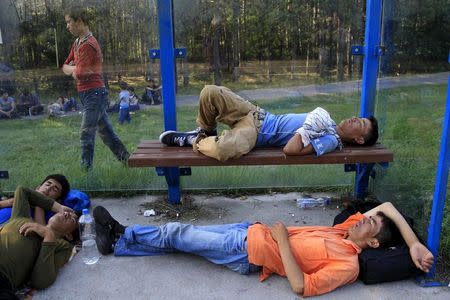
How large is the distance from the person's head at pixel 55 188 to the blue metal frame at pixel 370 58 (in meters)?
2.58

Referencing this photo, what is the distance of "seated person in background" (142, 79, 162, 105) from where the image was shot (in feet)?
13.2

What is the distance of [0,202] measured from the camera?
12.1ft

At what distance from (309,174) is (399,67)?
4.10ft

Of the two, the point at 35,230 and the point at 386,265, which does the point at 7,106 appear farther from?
the point at 386,265

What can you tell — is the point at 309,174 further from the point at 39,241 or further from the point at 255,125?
the point at 39,241

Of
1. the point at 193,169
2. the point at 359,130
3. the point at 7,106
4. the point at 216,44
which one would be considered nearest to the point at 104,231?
the point at 193,169

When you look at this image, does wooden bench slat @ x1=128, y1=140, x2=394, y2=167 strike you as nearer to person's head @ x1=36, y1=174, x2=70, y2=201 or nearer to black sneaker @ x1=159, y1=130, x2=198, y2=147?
black sneaker @ x1=159, y1=130, x2=198, y2=147

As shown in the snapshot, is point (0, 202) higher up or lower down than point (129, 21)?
lower down

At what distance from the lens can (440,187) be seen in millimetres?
2750

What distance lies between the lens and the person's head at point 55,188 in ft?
12.4

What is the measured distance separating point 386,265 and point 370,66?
1.79m

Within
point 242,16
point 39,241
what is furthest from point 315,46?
point 39,241

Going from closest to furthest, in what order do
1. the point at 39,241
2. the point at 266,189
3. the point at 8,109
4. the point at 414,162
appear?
the point at 39,241 → the point at 414,162 → the point at 8,109 → the point at 266,189

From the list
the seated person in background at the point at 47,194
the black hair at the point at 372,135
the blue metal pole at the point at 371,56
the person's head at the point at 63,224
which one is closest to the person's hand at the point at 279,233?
the black hair at the point at 372,135
